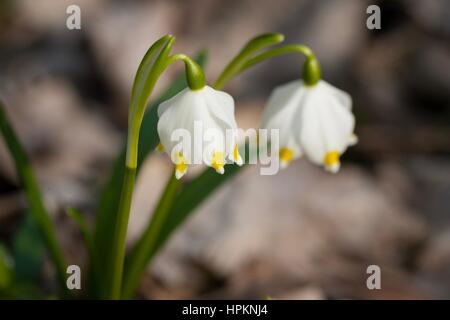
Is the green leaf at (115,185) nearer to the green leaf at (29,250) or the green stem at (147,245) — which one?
the green stem at (147,245)

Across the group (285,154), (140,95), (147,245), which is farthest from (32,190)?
(285,154)

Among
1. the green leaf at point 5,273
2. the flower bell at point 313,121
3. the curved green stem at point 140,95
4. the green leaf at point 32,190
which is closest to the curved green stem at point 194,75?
the curved green stem at point 140,95

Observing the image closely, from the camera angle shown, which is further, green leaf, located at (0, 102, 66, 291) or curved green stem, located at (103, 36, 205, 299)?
green leaf, located at (0, 102, 66, 291)

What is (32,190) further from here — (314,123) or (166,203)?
(314,123)

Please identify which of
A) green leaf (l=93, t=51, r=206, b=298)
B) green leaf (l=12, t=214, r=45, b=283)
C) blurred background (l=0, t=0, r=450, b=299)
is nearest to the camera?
green leaf (l=93, t=51, r=206, b=298)

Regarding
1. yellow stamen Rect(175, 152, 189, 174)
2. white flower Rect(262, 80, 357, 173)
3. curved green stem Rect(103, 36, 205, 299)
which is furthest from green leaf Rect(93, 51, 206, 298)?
yellow stamen Rect(175, 152, 189, 174)

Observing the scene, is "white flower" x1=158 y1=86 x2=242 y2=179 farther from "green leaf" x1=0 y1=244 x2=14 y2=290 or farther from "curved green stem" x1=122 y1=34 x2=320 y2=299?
"green leaf" x1=0 y1=244 x2=14 y2=290

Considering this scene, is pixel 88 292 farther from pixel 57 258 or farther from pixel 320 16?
pixel 320 16
